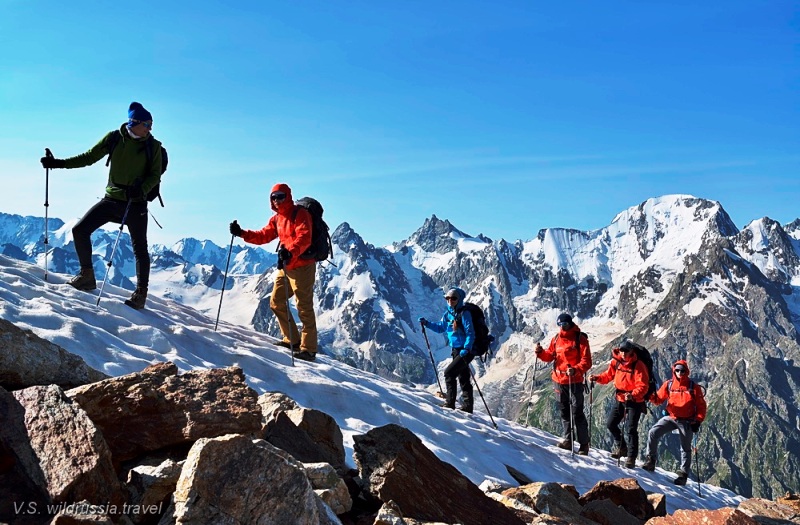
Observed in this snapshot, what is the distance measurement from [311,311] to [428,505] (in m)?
9.00

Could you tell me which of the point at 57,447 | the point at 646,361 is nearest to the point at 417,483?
the point at 57,447

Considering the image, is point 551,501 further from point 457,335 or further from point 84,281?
point 84,281

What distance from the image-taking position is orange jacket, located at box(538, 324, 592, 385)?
1831 cm

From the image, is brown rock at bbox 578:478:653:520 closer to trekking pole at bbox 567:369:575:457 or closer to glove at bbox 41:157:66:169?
trekking pole at bbox 567:369:575:457

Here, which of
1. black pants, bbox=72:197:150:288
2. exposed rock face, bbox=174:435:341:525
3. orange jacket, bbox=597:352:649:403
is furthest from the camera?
orange jacket, bbox=597:352:649:403

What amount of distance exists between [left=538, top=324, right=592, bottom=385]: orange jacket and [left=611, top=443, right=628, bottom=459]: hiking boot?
2.94m

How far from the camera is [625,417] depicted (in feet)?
65.1

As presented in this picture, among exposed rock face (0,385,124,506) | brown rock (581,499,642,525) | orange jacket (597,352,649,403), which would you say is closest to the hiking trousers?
orange jacket (597,352,649,403)

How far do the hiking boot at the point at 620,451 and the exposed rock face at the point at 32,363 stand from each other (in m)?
16.1

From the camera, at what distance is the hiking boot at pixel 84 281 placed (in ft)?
48.5

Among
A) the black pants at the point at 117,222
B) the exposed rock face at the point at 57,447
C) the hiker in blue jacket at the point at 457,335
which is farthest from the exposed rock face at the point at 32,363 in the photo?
the hiker in blue jacket at the point at 457,335

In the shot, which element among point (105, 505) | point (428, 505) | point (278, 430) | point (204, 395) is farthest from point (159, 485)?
point (428, 505)

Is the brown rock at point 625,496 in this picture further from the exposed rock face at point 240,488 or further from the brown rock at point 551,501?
the exposed rock face at point 240,488

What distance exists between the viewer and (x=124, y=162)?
13.3 metres
